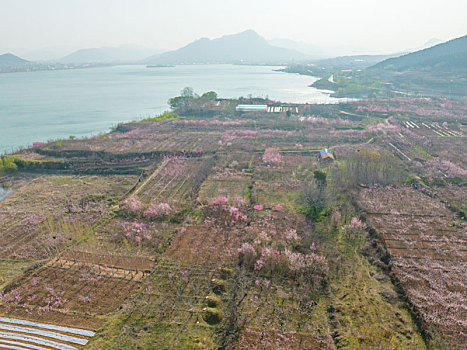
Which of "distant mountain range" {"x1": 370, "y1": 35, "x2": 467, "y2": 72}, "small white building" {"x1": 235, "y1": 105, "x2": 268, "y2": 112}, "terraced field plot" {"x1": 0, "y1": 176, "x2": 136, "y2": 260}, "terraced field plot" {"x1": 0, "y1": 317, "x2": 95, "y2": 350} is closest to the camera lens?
"terraced field plot" {"x1": 0, "y1": 317, "x2": 95, "y2": 350}

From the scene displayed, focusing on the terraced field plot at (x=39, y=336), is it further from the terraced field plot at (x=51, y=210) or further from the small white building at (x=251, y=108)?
the small white building at (x=251, y=108)

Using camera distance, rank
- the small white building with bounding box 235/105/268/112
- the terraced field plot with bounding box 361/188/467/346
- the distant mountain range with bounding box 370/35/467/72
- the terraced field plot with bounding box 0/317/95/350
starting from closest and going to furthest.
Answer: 1. the terraced field plot with bounding box 0/317/95/350
2. the terraced field plot with bounding box 361/188/467/346
3. the small white building with bounding box 235/105/268/112
4. the distant mountain range with bounding box 370/35/467/72

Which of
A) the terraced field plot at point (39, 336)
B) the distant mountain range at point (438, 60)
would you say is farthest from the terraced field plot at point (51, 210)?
the distant mountain range at point (438, 60)

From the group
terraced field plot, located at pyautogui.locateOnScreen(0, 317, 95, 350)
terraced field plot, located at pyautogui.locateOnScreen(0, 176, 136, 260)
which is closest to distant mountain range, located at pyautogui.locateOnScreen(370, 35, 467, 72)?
terraced field plot, located at pyautogui.locateOnScreen(0, 176, 136, 260)

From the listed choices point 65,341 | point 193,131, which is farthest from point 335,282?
point 193,131

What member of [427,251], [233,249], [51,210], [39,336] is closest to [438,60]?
[427,251]

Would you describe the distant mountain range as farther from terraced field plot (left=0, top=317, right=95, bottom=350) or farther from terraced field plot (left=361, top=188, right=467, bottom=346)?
terraced field plot (left=0, top=317, right=95, bottom=350)

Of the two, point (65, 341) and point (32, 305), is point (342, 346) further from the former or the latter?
point (32, 305)
